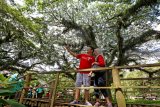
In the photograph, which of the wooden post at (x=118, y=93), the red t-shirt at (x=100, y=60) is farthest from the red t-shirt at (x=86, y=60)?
the wooden post at (x=118, y=93)

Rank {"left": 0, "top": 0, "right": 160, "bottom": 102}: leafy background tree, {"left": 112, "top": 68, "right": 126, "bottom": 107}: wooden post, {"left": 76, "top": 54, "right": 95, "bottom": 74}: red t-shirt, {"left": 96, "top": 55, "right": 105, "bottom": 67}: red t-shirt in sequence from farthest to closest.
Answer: {"left": 0, "top": 0, "right": 160, "bottom": 102}: leafy background tree < {"left": 76, "top": 54, "right": 95, "bottom": 74}: red t-shirt < {"left": 96, "top": 55, "right": 105, "bottom": 67}: red t-shirt < {"left": 112, "top": 68, "right": 126, "bottom": 107}: wooden post

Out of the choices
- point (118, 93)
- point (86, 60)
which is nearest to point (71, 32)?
point (86, 60)

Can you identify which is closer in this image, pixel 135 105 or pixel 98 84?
pixel 98 84

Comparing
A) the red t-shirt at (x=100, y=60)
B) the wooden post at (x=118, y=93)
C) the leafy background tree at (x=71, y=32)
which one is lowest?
the wooden post at (x=118, y=93)

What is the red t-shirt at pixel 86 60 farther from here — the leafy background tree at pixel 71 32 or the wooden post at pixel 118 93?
the leafy background tree at pixel 71 32

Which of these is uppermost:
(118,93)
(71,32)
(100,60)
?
(71,32)

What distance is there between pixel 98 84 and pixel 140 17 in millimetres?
10704

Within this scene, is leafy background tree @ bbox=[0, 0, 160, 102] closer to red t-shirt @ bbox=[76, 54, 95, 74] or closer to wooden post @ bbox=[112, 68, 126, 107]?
red t-shirt @ bbox=[76, 54, 95, 74]

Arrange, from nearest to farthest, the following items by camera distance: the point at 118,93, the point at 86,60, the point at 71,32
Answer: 1. the point at 118,93
2. the point at 86,60
3. the point at 71,32

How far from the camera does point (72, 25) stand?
15.9 metres

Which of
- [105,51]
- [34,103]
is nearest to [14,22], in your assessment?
[105,51]

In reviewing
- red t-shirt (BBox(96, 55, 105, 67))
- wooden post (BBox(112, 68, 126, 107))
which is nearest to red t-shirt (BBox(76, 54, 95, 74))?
red t-shirt (BBox(96, 55, 105, 67))

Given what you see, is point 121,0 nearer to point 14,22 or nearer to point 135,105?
point 14,22

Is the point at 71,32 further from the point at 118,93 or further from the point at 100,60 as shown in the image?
the point at 118,93
